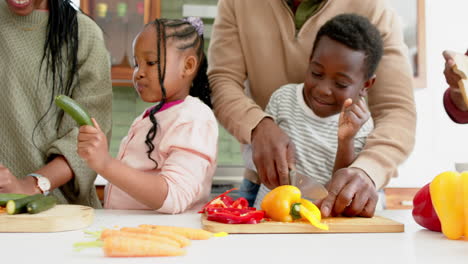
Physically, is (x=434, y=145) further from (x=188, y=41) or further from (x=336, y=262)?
(x=336, y=262)

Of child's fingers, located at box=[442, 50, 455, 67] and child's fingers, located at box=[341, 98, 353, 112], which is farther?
child's fingers, located at box=[341, 98, 353, 112]

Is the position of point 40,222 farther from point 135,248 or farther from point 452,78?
point 452,78

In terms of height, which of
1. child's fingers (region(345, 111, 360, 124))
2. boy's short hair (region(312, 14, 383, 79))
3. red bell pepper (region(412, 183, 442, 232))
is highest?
boy's short hair (region(312, 14, 383, 79))

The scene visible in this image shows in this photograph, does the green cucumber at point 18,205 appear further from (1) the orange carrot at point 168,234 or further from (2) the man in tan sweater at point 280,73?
(2) the man in tan sweater at point 280,73

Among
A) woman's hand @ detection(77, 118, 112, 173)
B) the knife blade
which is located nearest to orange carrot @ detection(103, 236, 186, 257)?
woman's hand @ detection(77, 118, 112, 173)

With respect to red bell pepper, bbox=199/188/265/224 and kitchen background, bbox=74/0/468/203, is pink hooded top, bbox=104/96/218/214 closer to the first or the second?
red bell pepper, bbox=199/188/265/224

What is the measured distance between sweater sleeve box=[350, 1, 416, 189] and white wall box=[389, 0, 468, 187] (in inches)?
82.0

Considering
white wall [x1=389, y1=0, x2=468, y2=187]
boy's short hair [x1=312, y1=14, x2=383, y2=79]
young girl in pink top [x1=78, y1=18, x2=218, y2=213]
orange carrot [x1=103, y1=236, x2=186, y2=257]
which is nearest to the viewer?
orange carrot [x1=103, y1=236, x2=186, y2=257]

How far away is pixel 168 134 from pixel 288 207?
38 centimetres

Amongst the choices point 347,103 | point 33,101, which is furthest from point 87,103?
point 347,103

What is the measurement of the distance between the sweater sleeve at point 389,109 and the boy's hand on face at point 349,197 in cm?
6

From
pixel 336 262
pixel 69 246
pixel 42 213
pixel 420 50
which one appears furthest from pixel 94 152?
pixel 420 50

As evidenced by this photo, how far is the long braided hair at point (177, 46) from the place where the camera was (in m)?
1.32

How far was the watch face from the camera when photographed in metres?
1.29
